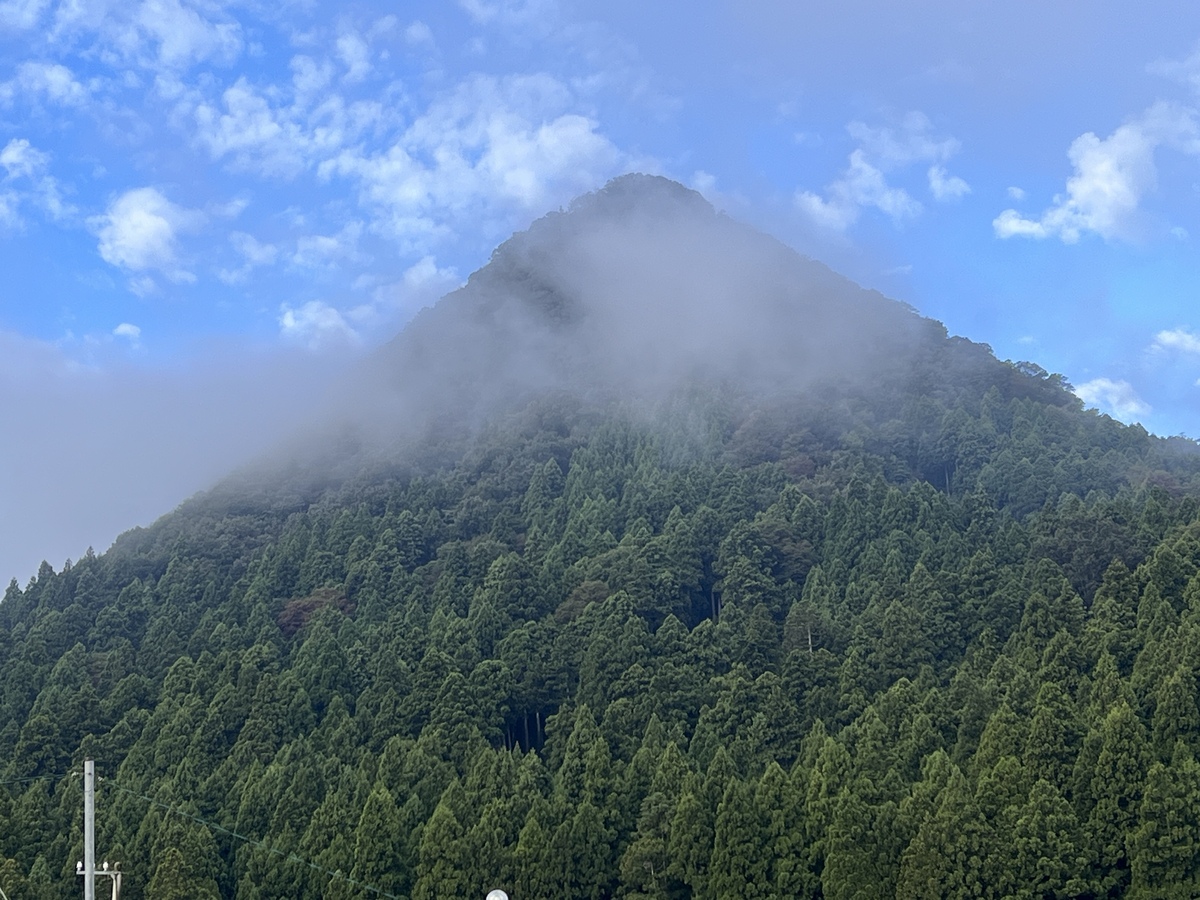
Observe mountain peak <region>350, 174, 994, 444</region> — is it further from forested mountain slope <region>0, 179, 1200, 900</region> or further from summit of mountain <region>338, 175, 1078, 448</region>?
forested mountain slope <region>0, 179, 1200, 900</region>

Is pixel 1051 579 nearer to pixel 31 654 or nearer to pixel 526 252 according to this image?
pixel 31 654

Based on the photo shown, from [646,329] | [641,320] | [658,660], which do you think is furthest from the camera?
[641,320]

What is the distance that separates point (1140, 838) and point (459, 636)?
29346 millimetres

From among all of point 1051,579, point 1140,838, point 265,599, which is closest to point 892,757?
point 1140,838

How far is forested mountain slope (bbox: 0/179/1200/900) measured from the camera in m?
40.2

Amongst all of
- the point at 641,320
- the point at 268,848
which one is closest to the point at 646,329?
the point at 641,320

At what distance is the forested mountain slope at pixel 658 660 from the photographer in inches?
1582

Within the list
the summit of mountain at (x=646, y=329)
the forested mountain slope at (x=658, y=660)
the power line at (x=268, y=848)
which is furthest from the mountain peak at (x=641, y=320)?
the power line at (x=268, y=848)

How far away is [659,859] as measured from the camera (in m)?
42.2

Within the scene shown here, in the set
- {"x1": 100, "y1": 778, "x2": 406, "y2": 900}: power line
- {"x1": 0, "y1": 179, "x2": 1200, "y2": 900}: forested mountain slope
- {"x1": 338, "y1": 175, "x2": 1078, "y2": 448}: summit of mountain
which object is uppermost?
{"x1": 338, "y1": 175, "x2": 1078, "y2": 448}: summit of mountain

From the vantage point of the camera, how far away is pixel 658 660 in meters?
53.5

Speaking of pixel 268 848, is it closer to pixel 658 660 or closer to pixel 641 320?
pixel 658 660

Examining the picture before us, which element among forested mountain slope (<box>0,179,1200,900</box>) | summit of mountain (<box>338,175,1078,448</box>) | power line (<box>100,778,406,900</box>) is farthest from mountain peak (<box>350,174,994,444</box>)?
power line (<box>100,778,406,900</box>)

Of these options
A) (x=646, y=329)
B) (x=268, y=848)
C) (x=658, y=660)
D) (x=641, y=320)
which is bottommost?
(x=268, y=848)
